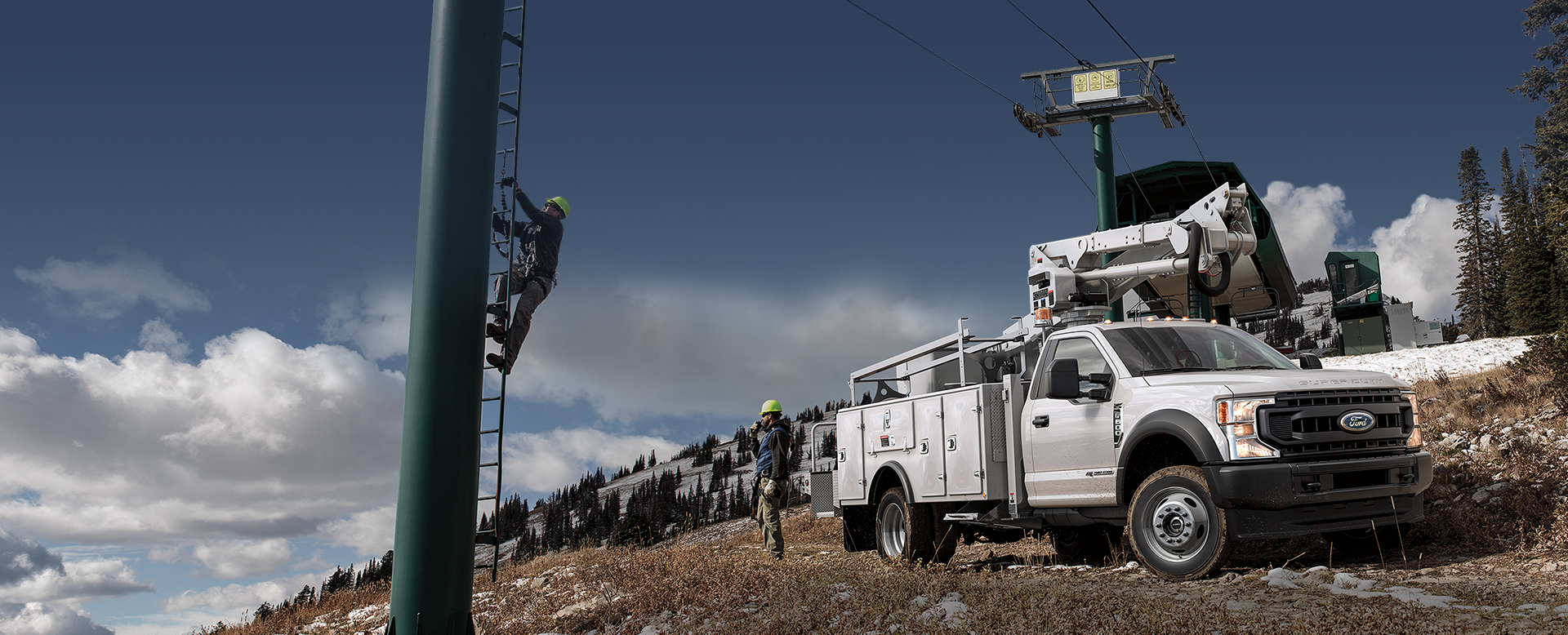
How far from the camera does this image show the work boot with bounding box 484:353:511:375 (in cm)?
946

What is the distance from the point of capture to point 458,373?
8.40m

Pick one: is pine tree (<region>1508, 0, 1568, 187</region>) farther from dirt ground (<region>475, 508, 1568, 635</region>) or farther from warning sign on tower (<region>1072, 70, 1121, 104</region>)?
dirt ground (<region>475, 508, 1568, 635</region>)

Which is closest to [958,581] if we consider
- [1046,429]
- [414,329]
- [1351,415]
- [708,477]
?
[1046,429]

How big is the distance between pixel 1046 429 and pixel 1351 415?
97.6 inches

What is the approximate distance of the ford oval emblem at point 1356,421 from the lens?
789 centimetres

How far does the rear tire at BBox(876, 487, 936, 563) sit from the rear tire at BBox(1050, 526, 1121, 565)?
1.54 metres

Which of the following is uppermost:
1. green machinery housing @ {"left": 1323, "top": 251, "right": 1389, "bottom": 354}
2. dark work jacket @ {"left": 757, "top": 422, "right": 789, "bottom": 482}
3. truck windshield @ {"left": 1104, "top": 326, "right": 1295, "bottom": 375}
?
green machinery housing @ {"left": 1323, "top": 251, "right": 1389, "bottom": 354}

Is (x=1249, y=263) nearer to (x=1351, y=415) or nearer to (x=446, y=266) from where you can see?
(x=1351, y=415)

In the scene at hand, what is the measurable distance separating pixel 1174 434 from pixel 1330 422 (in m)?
1.21

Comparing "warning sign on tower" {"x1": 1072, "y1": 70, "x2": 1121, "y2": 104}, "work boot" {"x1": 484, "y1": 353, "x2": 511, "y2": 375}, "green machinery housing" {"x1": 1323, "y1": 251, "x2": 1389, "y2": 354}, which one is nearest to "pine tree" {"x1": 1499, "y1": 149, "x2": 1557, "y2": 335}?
"green machinery housing" {"x1": 1323, "y1": 251, "x2": 1389, "y2": 354}

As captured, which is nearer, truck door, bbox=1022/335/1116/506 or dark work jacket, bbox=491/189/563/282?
truck door, bbox=1022/335/1116/506

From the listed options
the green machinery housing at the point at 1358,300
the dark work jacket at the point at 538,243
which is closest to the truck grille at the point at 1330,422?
the dark work jacket at the point at 538,243

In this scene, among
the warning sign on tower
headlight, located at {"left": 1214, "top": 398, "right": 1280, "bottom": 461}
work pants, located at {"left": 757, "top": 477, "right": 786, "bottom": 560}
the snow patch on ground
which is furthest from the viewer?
the warning sign on tower

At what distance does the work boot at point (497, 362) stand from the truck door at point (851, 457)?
452 centimetres
